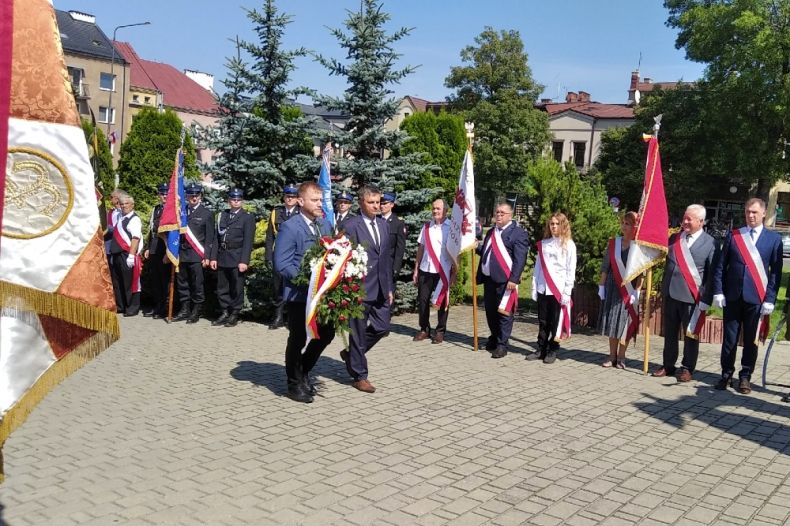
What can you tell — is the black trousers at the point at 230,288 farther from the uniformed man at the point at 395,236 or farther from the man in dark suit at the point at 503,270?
the man in dark suit at the point at 503,270

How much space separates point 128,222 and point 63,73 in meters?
8.89

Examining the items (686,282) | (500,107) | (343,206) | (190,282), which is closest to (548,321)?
(686,282)

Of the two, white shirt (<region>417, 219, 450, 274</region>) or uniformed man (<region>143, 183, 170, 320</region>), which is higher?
white shirt (<region>417, 219, 450, 274</region>)

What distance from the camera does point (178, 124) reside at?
22562mm

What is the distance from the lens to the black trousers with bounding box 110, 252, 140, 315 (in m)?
11.5

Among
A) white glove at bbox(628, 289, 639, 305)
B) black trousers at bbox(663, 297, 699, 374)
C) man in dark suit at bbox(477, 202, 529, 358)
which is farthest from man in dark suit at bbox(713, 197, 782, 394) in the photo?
man in dark suit at bbox(477, 202, 529, 358)

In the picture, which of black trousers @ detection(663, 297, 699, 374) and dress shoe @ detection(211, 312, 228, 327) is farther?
dress shoe @ detection(211, 312, 228, 327)

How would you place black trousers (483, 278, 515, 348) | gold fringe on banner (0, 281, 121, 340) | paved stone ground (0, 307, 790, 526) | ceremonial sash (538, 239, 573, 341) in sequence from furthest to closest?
black trousers (483, 278, 515, 348) < ceremonial sash (538, 239, 573, 341) < paved stone ground (0, 307, 790, 526) < gold fringe on banner (0, 281, 121, 340)

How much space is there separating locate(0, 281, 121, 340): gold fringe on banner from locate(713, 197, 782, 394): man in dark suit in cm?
661

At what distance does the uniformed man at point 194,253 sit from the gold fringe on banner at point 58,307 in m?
7.92

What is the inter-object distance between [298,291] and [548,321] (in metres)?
3.71

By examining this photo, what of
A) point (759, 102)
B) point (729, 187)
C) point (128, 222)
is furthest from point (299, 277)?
point (729, 187)

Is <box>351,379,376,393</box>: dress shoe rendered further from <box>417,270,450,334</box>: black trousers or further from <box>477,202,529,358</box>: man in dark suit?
<box>417,270,450,334</box>: black trousers

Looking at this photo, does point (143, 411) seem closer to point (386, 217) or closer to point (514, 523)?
point (514, 523)
